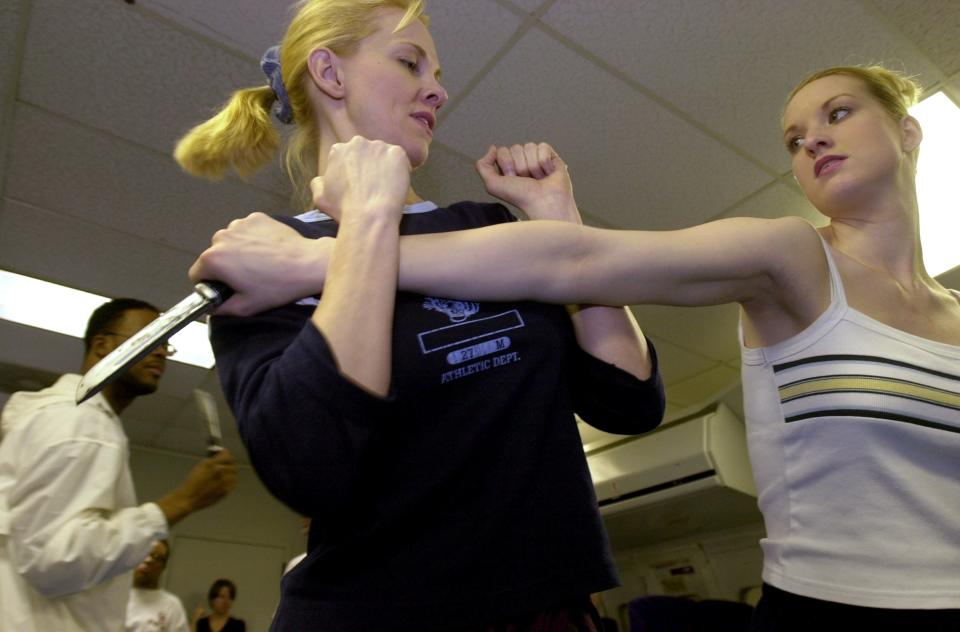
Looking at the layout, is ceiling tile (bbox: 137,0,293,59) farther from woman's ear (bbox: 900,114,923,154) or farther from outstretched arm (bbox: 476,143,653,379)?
woman's ear (bbox: 900,114,923,154)

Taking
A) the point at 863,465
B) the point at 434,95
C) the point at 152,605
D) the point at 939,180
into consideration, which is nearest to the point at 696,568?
the point at 939,180

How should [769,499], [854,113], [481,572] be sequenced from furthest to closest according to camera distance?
1. [854,113]
2. [769,499]
3. [481,572]

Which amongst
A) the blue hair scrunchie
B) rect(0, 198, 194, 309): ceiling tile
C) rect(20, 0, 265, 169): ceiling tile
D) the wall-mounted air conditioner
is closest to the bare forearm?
the blue hair scrunchie

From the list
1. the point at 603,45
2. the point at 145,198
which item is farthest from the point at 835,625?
the point at 145,198

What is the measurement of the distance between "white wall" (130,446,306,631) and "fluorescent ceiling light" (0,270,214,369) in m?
1.49

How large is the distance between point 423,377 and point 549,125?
1.79 metres

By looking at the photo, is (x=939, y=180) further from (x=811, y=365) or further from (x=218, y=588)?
(x=218, y=588)

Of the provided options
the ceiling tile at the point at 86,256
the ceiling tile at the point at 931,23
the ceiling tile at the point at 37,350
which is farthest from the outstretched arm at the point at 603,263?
the ceiling tile at the point at 37,350

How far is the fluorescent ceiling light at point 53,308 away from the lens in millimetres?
3064

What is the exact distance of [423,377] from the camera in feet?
1.83

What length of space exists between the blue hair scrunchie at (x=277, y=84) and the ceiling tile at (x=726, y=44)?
43.3 inches

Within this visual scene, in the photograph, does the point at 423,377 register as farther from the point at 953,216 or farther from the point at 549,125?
the point at 953,216

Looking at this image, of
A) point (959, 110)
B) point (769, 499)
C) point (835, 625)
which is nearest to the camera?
point (835, 625)

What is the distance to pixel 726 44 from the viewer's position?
1896 millimetres
